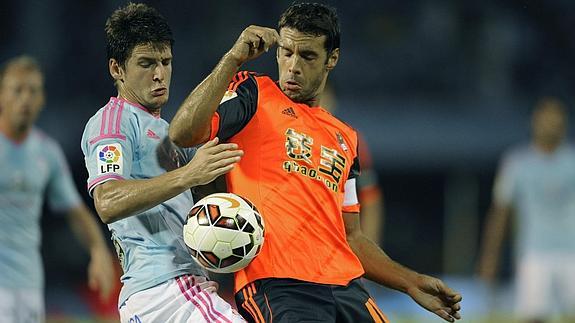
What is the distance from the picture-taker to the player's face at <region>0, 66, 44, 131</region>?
7.67 m

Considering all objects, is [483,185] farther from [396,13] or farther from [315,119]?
[315,119]

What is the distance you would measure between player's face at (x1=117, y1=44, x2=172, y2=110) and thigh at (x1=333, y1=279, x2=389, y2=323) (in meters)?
1.21

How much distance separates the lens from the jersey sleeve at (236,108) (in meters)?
4.46

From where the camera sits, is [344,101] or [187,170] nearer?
[187,170]

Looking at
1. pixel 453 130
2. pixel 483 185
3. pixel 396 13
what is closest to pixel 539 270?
pixel 483 185

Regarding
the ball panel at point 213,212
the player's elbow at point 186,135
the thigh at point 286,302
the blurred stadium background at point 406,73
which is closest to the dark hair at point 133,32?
the player's elbow at point 186,135

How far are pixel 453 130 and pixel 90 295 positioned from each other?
290 inches

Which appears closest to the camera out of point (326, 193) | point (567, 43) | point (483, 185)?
point (326, 193)

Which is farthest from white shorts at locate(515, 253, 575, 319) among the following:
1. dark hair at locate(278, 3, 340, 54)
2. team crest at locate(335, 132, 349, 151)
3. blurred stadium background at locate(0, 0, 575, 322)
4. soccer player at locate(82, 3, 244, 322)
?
soccer player at locate(82, 3, 244, 322)

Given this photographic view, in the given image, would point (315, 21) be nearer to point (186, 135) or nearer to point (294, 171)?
point (294, 171)

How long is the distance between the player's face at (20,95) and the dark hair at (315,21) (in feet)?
10.7

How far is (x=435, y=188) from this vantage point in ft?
52.3

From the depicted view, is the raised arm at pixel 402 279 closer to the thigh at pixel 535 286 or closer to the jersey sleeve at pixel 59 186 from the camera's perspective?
the jersey sleeve at pixel 59 186

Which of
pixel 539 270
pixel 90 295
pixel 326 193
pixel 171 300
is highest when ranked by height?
pixel 326 193
